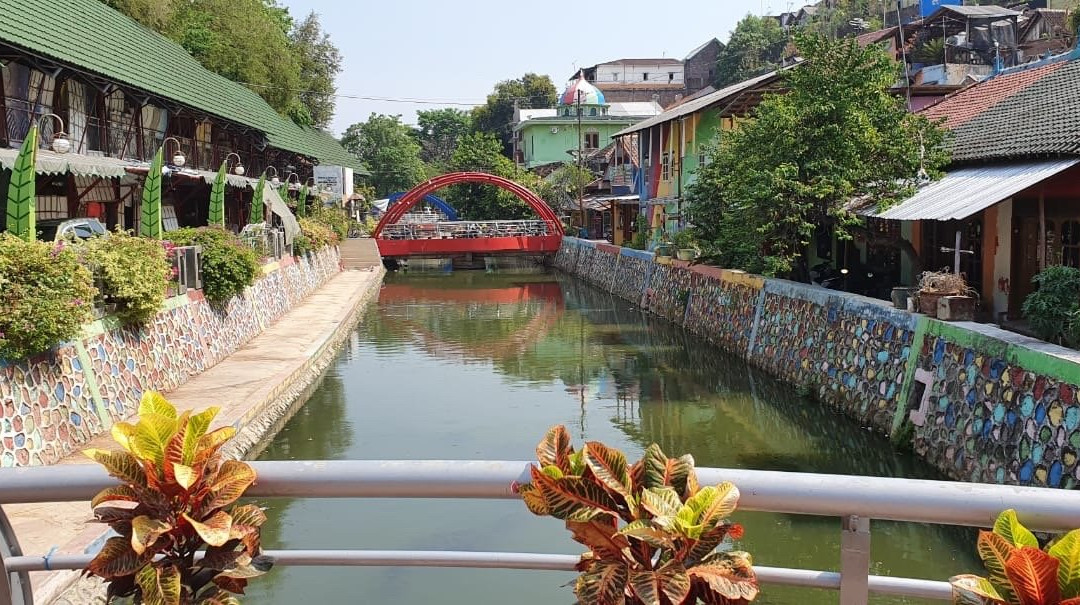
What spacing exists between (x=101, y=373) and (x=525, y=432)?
17.7 ft

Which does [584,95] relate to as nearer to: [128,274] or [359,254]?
[359,254]

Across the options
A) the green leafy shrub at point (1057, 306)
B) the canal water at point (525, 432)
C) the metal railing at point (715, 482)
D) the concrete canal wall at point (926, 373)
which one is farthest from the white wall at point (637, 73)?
the metal railing at point (715, 482)

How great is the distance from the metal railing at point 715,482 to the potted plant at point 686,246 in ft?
67.8

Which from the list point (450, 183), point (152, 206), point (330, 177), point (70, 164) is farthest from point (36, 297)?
point (330, 177)

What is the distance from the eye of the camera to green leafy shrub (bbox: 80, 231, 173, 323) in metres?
10.9

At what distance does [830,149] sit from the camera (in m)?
15.9

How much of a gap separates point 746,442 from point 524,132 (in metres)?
52.3

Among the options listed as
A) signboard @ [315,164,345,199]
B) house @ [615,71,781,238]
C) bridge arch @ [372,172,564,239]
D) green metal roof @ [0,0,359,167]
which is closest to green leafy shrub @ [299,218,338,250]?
green metal roof @ [0,0,359,167]

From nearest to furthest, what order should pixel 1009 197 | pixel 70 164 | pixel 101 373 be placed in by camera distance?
pixel 101 373
pixel 1009 197
pixel 70 164

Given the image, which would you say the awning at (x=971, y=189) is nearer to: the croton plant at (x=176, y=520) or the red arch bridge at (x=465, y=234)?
the croton plant at (x=176, y=520)

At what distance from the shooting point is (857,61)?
15.8 meters

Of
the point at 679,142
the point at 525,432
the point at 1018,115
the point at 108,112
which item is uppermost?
the point at 679,142

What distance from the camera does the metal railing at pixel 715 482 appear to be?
1.83 m

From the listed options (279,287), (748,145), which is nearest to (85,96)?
(279,287)
